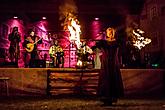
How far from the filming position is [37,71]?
14000 millimetres

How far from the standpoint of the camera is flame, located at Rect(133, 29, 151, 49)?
2076cm

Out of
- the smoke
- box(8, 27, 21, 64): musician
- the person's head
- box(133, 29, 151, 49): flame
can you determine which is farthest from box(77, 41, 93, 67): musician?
the smoke

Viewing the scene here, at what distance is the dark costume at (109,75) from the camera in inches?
402

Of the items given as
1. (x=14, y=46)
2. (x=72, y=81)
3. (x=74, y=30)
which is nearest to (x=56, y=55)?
(x=14, y=46)

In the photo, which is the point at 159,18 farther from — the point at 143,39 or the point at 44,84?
the point at 44,84

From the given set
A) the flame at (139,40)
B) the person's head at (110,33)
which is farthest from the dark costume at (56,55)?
the person's head at (110,33)

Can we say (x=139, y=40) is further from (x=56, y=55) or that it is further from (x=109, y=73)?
(x=109, y=73)

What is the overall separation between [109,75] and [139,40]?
446 inches

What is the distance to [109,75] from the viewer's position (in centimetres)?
1023

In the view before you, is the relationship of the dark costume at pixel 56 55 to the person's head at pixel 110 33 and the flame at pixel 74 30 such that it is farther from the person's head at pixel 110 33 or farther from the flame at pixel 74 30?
the person's head at pixel 110 33

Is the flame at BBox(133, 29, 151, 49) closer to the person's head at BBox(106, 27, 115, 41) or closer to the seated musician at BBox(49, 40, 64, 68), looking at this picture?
the seated musician at BBox(49, 40, 64, 68)

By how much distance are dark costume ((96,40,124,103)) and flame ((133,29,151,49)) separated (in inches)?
408

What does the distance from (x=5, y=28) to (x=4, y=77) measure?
31.6 feet

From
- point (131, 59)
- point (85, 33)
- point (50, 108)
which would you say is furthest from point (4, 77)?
point (85, 33)
